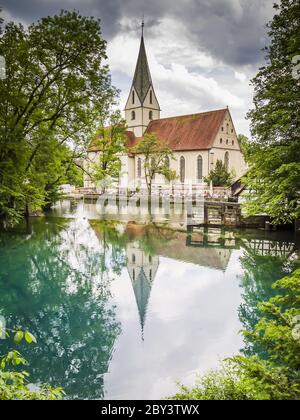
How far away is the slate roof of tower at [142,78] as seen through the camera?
52.4 metres

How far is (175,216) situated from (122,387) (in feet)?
70.7

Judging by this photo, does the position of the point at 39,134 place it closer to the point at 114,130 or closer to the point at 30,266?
the point at 30,266

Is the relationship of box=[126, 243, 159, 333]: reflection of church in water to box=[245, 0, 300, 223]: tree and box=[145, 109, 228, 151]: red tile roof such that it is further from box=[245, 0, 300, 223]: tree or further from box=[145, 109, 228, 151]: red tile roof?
box=[145, 109, 228, 151]: red tile roof

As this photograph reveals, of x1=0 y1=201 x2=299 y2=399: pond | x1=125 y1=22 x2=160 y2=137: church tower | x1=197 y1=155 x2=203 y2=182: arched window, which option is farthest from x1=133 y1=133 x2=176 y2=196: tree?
x1=0 y1=201 x2=299 y2=399: pond

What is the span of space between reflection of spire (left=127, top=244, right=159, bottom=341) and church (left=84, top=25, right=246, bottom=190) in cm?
2651

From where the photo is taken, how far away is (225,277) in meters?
11.5

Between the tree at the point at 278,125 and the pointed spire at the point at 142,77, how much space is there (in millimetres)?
40936

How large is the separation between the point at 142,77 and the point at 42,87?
3901 centimetres

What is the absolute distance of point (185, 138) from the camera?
153 ft

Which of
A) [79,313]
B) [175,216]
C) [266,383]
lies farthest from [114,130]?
[266,383]

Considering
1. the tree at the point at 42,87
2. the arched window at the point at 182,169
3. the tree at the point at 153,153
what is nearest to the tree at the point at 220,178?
the tree at the point at 153,153

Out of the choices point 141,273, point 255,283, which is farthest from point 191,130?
point 255,283

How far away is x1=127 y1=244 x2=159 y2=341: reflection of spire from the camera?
9.15m

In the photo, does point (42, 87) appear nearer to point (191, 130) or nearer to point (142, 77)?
point (191, 130)
